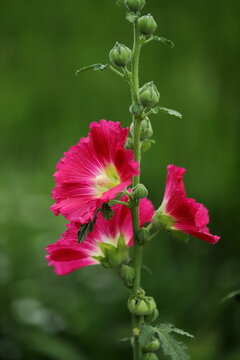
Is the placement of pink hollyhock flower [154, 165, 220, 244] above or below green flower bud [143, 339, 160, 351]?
above

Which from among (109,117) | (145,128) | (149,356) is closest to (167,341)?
(149,356)

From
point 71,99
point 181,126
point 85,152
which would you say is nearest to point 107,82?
point 71,99

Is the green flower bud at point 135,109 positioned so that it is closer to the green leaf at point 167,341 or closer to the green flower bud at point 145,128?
the green flower bud at point 145,128

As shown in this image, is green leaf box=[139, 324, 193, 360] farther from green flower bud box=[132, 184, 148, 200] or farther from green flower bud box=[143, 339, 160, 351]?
green flower bud box=[132, 184, 148, 200]

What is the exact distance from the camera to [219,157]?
271cm

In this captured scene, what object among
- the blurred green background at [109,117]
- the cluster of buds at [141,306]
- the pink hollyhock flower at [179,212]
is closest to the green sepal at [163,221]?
the pink hollyhock flower at [179,212]

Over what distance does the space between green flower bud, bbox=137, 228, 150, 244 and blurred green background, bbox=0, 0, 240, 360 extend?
1.12 m

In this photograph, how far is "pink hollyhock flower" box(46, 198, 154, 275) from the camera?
78 cm

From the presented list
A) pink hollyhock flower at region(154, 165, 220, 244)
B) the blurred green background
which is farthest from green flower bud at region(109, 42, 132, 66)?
the blurred green background

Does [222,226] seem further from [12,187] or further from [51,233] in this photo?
[12,187]

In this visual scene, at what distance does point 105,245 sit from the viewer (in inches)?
31.0

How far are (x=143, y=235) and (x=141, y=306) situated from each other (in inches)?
3.4

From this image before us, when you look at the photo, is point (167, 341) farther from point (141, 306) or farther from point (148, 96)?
point (148, 96)

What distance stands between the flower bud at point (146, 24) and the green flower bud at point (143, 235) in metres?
0.25
